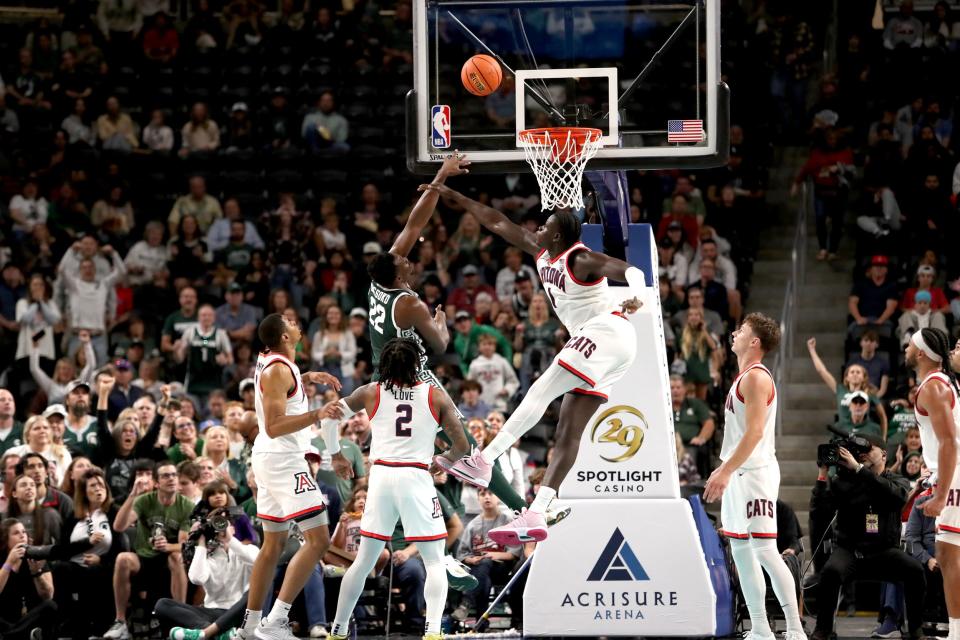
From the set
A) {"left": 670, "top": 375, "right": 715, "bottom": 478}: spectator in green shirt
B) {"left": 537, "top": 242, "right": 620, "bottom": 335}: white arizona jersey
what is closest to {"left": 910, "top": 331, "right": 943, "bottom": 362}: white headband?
{"left": 537, "top": 242, "right": 620, "bottom": 335}: white arizona jersey

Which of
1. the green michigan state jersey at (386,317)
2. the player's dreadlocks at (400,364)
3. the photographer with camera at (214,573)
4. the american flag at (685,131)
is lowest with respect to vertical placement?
the photographer with camera at (214,573)

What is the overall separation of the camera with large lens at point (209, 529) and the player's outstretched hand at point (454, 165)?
3.18m

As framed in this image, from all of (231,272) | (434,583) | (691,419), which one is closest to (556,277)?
(434,583)

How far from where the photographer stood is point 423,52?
34.8 ft

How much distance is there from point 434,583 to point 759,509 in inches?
82.6

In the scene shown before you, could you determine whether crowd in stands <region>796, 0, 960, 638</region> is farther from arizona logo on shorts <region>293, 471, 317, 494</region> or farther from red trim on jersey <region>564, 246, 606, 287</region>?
arizona logo on shorts <region>293, 471, 317, 494</region>

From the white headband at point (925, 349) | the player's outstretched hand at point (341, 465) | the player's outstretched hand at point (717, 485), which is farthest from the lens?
the player's outstretched hand at point (341, 465)

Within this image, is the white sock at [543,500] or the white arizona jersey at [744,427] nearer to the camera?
the white sock at [543,500]

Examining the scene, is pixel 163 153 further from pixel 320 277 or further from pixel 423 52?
pixel 423 52

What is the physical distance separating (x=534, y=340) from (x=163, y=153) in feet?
21.7

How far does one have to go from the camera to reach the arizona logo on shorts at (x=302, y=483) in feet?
32.3

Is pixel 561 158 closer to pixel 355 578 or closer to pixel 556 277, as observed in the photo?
pixel 556 277

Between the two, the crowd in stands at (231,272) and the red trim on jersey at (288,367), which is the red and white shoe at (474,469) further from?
the crowd in stands at (231,272)

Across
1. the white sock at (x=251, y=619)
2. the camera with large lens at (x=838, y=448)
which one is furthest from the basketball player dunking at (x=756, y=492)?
the white sock at (x=251, y=619)
